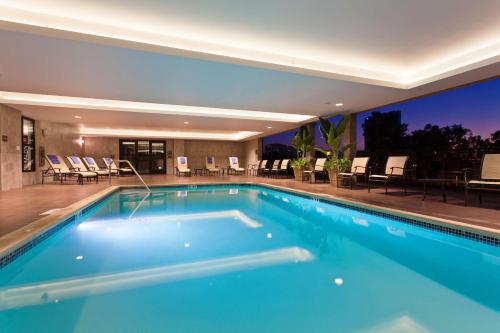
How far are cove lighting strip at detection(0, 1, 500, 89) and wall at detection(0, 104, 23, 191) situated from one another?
5818 mm

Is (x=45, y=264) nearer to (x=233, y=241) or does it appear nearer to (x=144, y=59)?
(x=233, y=241)

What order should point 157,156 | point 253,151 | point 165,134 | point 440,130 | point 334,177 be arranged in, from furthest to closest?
point 253,151
point 157,156
point 165,134
point 440,130
point 334,177

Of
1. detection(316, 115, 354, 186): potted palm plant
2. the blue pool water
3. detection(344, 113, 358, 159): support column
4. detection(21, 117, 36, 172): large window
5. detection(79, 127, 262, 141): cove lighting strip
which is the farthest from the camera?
detection(79, 127, 262, 141): cove lighting strip

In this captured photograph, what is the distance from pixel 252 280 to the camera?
256cm

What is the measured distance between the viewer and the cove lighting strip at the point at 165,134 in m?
15.1

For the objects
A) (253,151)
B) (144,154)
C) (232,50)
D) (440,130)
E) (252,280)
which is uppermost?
(232,50)

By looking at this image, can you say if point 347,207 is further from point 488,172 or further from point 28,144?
point 28,144

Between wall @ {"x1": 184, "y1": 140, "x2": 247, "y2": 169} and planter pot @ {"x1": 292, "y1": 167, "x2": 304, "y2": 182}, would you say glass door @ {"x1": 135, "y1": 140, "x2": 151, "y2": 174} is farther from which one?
planter pot @ {"x1": 292, "y1": 167, "x2": 304, "y2": 182}

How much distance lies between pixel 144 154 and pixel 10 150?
960 centimetres

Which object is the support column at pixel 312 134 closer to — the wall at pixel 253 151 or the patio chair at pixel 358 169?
the patio chair at pixel 358 169

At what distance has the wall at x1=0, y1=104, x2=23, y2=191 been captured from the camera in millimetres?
7844

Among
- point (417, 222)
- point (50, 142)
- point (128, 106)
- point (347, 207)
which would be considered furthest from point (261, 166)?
point (417, 222)

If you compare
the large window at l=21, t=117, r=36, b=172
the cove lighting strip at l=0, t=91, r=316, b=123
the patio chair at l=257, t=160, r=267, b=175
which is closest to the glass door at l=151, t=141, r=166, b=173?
the patio chair at l=257, t=160, r=267, b=175

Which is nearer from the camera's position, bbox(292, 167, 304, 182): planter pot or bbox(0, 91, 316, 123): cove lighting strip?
bbox(0, 91, 316, 123): cove lighting strip
